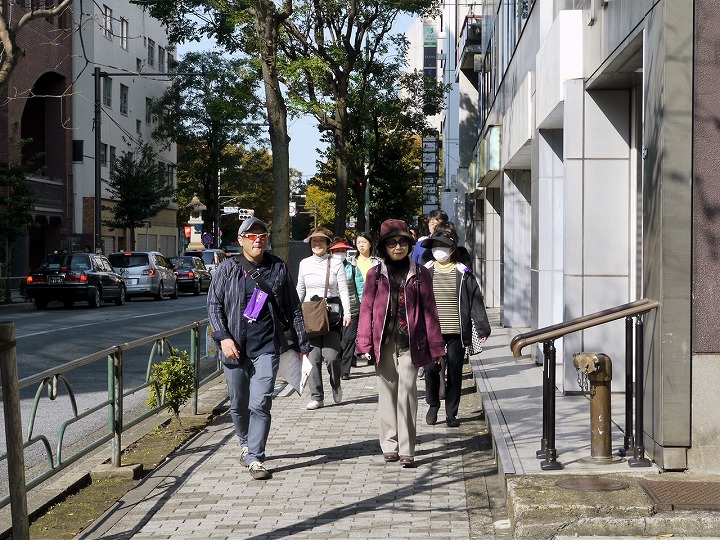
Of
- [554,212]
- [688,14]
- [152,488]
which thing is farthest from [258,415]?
[554,212]

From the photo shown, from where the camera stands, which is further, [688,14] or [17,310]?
[17,310]

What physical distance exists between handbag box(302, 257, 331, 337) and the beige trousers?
297 cm

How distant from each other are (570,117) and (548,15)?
299 centimetres

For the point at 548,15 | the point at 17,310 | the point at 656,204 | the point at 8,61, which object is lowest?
the point at 17,310

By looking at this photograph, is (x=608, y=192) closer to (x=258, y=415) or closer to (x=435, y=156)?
(x=258, y=415)

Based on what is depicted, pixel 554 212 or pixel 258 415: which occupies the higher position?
pixel 554 212

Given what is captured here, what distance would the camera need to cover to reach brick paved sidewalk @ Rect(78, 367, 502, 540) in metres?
6.54

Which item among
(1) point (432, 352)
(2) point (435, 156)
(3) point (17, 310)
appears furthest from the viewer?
(2) point (435, 156)

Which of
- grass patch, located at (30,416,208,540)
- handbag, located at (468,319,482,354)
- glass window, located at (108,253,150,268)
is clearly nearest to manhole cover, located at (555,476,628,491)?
grass patch, located at (30,416,208,540)

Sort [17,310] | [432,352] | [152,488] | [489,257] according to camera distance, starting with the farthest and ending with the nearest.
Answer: [17,310] < [489,257] < [432,352] < [152,488]

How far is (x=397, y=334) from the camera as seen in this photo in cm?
879

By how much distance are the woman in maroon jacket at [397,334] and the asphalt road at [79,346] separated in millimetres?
1902

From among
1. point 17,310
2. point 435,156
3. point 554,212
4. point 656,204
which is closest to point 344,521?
point 656,204

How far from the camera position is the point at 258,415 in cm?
819
